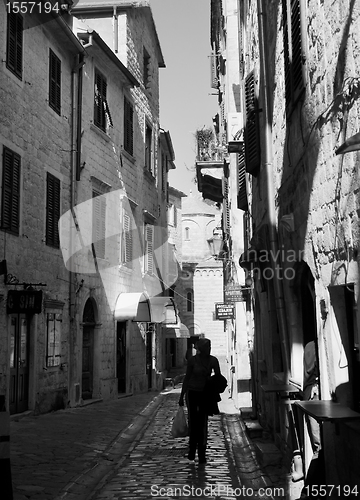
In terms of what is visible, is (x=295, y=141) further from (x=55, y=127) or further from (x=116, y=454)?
(x=55, y=127)

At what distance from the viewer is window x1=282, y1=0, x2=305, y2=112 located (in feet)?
20.7

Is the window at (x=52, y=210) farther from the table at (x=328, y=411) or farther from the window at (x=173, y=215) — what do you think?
the window at (x=173, y=215)

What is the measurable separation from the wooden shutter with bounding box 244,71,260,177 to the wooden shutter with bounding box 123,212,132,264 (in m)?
10.3

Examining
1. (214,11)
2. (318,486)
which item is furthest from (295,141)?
(214,11)

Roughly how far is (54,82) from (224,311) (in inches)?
307

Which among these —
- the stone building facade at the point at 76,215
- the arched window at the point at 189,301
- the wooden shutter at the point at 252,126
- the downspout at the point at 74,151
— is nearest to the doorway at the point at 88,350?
the stone building facade at the point at 76,215

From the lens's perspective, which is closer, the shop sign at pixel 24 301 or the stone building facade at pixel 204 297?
the shop sign at pixel 24 301

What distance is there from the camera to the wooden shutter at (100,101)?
1891 cm

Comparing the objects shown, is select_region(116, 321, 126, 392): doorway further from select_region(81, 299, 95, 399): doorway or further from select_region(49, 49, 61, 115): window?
select_region(49, 49, 61, 115): window

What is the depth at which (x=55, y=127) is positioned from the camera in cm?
1546

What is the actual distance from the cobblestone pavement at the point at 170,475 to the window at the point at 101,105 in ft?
37.0

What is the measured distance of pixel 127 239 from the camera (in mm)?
21297

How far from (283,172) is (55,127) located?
9002 millimetres

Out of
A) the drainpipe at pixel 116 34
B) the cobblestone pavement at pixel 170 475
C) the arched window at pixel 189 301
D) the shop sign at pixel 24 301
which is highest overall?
Answer: the drainpipe at pixel 116 34
